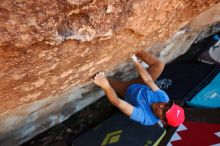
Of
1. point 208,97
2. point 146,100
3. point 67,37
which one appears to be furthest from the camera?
point 208,97

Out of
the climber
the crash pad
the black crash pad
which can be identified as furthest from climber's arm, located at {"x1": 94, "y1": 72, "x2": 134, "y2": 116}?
the crash pad

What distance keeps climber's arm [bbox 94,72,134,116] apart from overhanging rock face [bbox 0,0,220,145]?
95mm

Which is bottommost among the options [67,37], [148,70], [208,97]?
[208,97]

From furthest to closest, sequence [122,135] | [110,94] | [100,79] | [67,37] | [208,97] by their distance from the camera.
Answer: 1. [208,97]
2. [122,135]
3. [110,94]
4. [100,79]
5. [67,37]

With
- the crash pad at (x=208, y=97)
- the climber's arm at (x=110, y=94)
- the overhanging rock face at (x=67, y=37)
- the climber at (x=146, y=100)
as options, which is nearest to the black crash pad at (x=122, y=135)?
the climber at (x=146, y=100)

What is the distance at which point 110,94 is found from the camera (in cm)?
203

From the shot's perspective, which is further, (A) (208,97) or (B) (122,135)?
(A) (208,97)

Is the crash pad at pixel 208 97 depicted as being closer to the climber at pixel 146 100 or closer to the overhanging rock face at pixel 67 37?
the climber at pixel 146 100

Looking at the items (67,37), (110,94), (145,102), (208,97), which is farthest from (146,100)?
(67,37)

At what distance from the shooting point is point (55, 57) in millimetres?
1254

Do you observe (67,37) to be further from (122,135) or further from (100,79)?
(122,135)

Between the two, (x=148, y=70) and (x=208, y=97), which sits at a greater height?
(x=148, y=70)

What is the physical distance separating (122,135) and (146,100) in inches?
15.6

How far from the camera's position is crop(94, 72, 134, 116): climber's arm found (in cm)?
182
